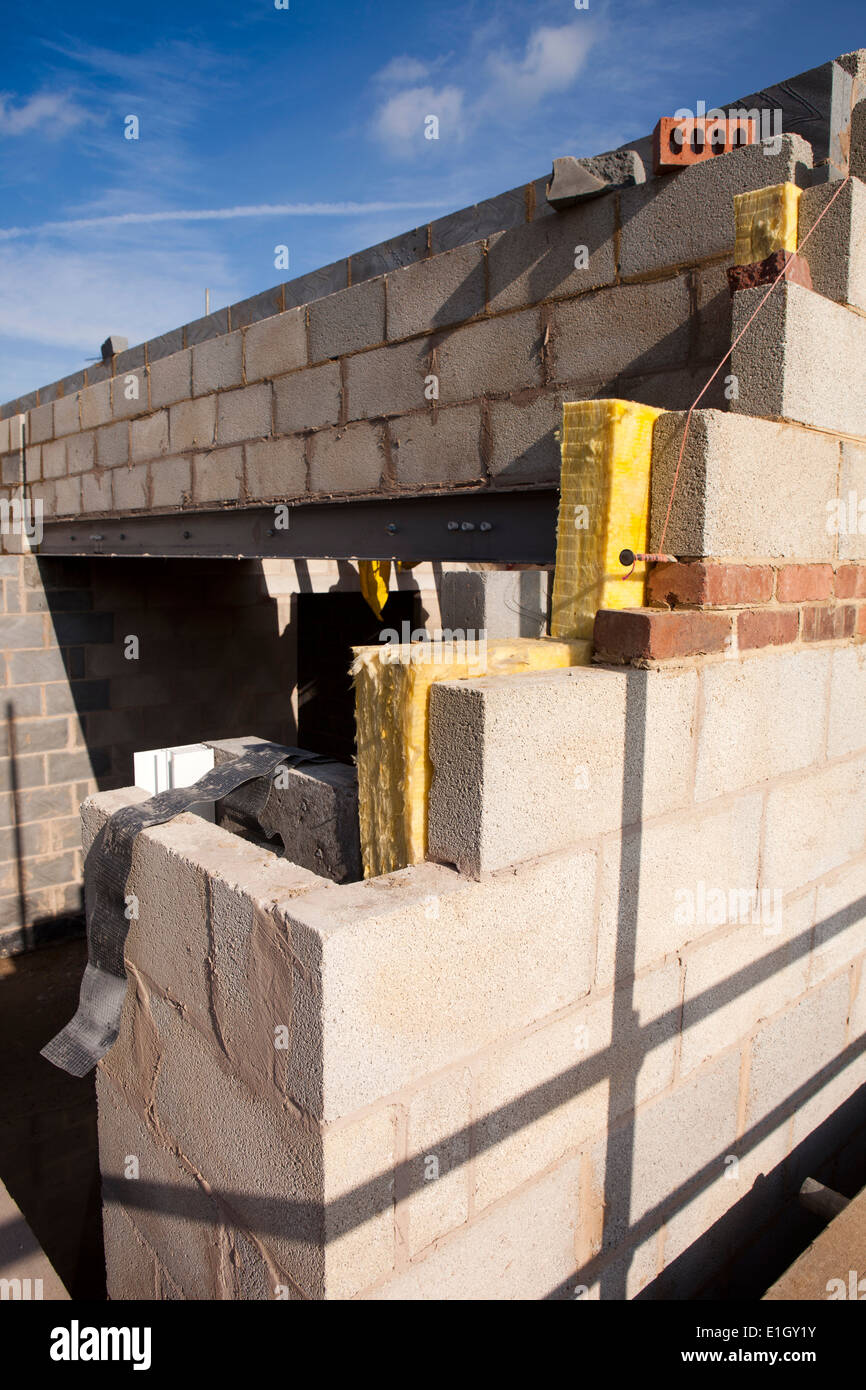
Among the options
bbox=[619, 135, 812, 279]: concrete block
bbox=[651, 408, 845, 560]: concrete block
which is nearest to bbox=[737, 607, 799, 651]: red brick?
bbox=[651, 408, 845, 560]: concrete block

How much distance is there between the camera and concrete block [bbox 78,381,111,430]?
673 centimetres

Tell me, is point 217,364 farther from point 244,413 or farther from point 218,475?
point 218,475

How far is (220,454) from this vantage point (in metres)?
5.41

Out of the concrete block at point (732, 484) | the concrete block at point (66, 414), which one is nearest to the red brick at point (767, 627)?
the concrete block at point (732, 484)

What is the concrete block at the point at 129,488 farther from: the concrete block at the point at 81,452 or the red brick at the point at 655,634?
the red brick at the point at 655,634

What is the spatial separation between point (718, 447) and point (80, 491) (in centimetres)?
642

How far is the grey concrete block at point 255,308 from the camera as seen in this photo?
5453mm

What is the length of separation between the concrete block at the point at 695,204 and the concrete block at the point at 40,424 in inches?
246

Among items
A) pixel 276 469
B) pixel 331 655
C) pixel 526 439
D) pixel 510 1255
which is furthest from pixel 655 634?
pixel 331 655

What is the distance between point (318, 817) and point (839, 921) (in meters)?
2.04

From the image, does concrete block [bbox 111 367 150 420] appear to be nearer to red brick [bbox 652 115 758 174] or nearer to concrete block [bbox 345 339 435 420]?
concrete block [bbox 345 339 435 420]

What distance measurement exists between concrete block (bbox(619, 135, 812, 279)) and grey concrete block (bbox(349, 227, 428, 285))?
4.64 feet

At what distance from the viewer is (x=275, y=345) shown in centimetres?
484
